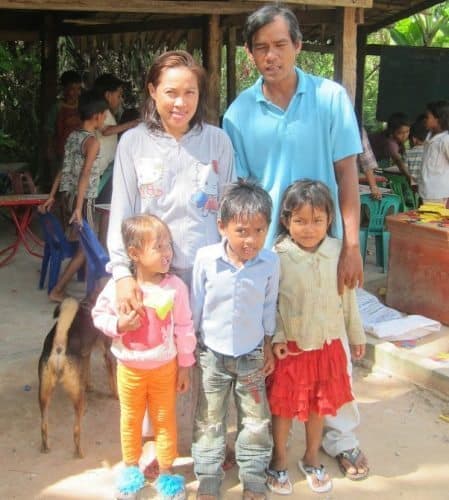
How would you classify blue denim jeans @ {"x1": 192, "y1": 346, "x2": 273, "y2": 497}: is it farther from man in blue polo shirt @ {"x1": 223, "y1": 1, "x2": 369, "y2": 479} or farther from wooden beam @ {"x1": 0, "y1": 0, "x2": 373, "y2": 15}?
wooden beam @ {"x1": 0, "y1": 0, "x2": 373, "y2": 15}

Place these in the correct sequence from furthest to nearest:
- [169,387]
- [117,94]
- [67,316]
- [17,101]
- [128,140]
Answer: [17,101] < [117,94] < [67,316] < [169,387] < [128,140]

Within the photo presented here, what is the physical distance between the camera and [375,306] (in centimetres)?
485

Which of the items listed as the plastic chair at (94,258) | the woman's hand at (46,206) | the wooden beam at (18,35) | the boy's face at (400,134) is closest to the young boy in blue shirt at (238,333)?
the plastic chair at (94,258)

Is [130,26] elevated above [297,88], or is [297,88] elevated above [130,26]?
[130,26]

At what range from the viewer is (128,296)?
7.82 ft

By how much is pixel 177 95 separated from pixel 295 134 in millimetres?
479

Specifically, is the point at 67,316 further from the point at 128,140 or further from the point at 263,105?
the point at 263,105

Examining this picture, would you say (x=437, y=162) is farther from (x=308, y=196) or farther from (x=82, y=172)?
(x=308, y=196)

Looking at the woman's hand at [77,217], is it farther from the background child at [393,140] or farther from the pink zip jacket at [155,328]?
the background child at [393,140]

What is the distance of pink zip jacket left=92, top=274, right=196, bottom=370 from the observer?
2.48 metres

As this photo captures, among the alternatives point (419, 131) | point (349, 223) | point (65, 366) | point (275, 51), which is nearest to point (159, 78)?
point (275, 51)

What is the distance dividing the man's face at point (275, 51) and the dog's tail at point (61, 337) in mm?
1334

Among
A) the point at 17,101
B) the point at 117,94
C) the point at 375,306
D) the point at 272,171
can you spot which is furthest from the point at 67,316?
the point at 17,101

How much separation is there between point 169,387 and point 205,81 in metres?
1.19
